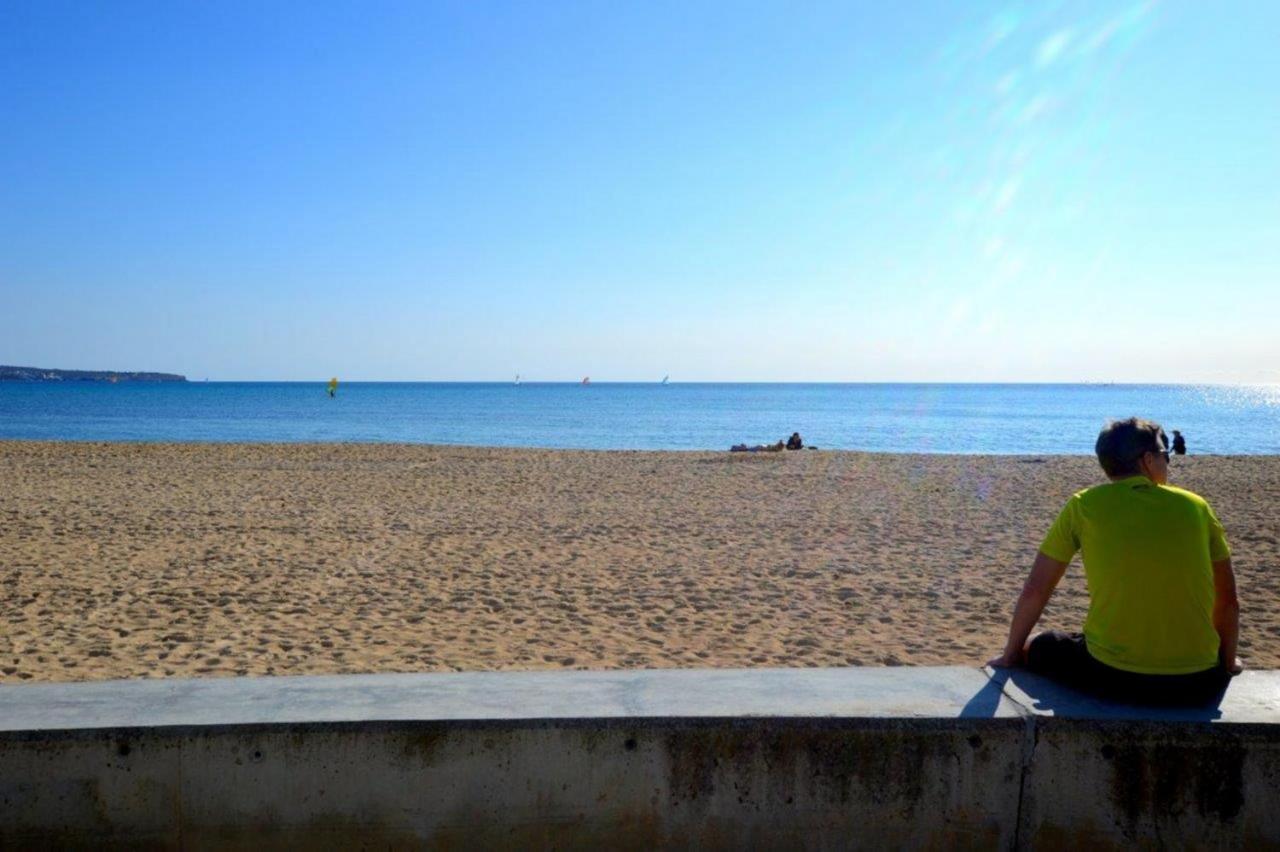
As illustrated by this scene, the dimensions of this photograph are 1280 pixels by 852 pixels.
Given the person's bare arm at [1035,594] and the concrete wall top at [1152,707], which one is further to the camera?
the person's bare arm at [1035,594]

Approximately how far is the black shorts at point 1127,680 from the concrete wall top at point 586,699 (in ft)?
0.15

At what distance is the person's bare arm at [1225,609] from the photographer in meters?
3.04

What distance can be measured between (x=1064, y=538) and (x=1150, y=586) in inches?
12.0

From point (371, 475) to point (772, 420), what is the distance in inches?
2017

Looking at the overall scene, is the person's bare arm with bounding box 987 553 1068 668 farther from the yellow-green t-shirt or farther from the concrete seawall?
the concrete seawall

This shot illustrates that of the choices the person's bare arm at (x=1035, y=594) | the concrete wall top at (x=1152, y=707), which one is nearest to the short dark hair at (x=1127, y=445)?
the person's bare arm at (x=1035, y=594)

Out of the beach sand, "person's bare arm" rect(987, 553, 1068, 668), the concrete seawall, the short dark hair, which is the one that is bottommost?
the beach sand

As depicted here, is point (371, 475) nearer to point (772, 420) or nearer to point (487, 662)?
point (487, 662)

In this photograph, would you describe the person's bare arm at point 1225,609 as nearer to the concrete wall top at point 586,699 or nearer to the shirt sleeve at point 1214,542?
the shirt sleeve at point 1214,542

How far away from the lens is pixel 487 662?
594 centimetres

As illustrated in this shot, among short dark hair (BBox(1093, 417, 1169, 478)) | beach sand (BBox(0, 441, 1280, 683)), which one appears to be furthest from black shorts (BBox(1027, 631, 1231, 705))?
beach sand (BBox(0, 441, 1280, 683))

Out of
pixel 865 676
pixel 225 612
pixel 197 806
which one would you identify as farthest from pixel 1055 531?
pixel 225 612

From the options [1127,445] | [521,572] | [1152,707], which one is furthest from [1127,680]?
[521,572]

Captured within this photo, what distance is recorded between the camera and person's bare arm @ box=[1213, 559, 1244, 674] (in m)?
3.04
